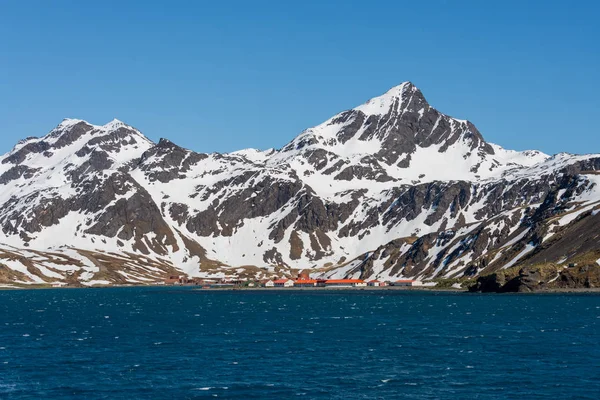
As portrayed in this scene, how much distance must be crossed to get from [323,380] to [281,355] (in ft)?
57.8

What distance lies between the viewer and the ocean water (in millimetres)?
69875

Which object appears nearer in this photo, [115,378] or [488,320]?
[115,378]

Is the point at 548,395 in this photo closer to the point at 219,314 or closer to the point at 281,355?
the point at 281,355

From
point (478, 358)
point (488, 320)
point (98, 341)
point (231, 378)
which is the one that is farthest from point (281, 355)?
point (488, 320)

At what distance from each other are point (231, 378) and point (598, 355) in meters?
41.2

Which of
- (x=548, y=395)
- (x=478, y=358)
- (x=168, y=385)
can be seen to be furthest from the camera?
(x=478, y=358)

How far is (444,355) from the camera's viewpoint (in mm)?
90375

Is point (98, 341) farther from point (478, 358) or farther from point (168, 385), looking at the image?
point (478, 358)

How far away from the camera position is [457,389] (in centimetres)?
→ 6950

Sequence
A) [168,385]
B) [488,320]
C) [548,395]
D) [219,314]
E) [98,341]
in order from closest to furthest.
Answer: [548,395] → [168,385] → [98,341] → [488,320] → [219,314]

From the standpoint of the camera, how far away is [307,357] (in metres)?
89.6

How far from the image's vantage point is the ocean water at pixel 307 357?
6988 centimetres

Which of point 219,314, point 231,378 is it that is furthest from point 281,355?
point 219,314

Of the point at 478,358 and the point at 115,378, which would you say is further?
the point at 478,358
